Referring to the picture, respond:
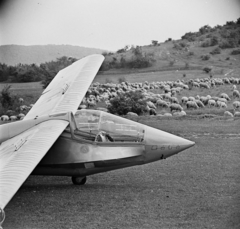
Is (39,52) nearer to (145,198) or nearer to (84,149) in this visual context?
(84,149)

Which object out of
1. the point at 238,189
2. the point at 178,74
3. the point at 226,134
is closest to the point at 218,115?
the point at 226,134

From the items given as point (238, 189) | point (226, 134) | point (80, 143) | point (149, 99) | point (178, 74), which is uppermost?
point (80, 143)

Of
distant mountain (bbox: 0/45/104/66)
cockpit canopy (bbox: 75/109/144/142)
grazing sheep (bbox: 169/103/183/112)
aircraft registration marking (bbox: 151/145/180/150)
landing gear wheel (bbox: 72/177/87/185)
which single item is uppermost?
cockpit canopy (bbox: 75/109/144/142)

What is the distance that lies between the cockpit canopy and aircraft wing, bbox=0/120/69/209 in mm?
609

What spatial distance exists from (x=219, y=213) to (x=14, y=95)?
3184cm

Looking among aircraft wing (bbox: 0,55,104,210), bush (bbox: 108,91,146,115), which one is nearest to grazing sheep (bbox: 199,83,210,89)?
bush (bbox: 108,91,146,115)

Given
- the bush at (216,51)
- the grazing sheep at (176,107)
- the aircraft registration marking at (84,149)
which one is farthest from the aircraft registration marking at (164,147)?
the bush at (216,51)

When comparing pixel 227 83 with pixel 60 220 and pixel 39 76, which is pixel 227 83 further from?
pixel 60 220

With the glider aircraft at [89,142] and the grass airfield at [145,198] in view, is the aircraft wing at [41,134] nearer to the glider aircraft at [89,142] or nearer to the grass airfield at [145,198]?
the glider aircraft at [89,142]

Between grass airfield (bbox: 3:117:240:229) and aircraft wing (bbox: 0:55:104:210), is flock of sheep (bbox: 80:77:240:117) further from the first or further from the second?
aircraft wing (bbox: 0:55:104:210)

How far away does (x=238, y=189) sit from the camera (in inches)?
441

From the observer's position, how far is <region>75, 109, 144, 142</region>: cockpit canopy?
1109 centimetres

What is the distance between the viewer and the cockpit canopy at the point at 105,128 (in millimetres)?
11086

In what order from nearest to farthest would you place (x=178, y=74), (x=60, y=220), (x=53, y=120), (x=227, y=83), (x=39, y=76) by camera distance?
1. (x=60, y=220)
2. (x=53, y=120)
3. (x=39, y=76)
4. (x=227, y=83)
5. (x=178, y=74)
